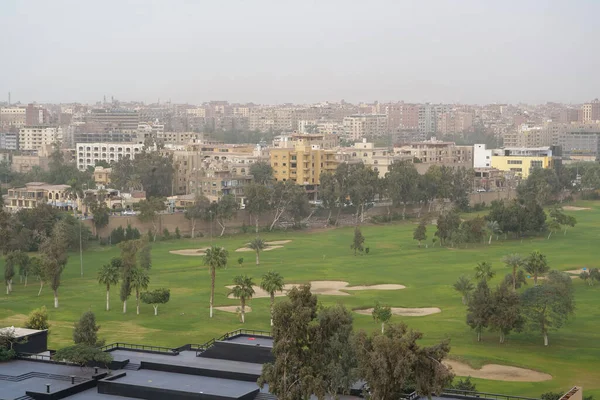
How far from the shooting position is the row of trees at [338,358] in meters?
31.2

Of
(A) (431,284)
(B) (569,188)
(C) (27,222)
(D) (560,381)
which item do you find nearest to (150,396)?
(D) (560,381)

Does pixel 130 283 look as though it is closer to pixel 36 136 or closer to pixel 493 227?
pixel 493 227

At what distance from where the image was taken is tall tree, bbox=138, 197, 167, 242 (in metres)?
93.6

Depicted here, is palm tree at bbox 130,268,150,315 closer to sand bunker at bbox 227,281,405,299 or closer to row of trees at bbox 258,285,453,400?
sand bunker at bbox 227,281,405,299

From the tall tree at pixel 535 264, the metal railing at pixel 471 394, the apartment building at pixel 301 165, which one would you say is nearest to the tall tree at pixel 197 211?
the apartment building at pixel 301 165

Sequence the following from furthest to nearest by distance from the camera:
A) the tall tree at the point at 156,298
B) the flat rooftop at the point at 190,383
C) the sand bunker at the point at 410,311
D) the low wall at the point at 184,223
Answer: the low wall at the point at 184,223
the tall tree at the point at 156,298
the sand bunker at the point at 410,311
the flat rooftop at the point at 190,383

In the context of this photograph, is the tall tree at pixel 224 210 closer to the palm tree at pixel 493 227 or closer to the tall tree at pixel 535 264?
the palm tree at pixel 493 227

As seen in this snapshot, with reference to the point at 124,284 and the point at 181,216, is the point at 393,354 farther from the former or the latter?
the point at 181,216

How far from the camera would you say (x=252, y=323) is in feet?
178

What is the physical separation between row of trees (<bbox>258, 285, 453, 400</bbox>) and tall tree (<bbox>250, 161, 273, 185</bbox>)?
81.9 metres

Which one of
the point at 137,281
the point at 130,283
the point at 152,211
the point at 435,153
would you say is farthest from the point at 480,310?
the point at 435,153

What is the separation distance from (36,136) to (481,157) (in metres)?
82.7

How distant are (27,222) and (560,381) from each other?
53269 mm

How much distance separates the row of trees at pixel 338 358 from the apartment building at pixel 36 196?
247 feet
